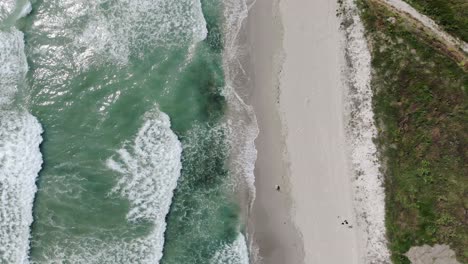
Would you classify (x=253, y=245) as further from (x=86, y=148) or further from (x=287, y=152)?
(x=86, y=148)

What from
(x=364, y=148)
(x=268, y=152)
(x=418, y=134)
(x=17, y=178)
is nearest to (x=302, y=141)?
(x=268, y=152)

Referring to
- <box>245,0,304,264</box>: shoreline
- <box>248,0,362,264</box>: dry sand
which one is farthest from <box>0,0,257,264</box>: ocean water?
<box>248,0,362,264</box>: dry sand

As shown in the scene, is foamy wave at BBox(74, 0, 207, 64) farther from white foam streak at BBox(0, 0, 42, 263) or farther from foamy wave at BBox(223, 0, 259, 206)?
white foam streak at BBox(0, 0, 42, 263)

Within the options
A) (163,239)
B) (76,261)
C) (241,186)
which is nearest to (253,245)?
(241,186)

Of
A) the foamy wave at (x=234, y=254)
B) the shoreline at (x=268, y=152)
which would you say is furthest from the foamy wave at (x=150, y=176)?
the shoreline at (x=268, y=152)

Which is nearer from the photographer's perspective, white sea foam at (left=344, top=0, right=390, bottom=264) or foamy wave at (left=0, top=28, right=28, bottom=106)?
white sea foam at (left=344, top=0, right=390, bottom=264)

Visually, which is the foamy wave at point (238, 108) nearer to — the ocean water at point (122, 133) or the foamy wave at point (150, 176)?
the ocean water at point (122, 133)

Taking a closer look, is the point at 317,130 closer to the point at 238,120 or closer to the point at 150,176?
the point at 238,120
